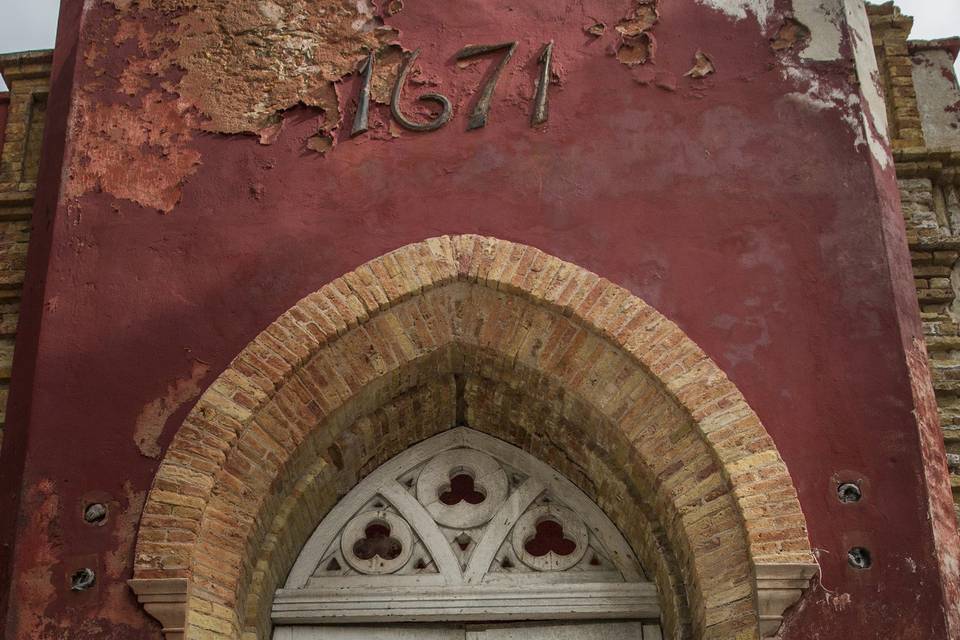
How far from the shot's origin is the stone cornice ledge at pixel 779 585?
542 centimetres

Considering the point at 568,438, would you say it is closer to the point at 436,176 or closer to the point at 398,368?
the point at 398,368

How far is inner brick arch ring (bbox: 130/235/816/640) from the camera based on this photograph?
220 inches

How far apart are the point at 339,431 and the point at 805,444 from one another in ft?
7.09

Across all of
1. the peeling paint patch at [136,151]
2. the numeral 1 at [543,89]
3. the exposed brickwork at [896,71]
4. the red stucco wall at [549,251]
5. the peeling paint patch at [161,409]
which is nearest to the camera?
the red stucco wall at [549,251]

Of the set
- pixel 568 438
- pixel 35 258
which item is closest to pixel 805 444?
pixel 568 438

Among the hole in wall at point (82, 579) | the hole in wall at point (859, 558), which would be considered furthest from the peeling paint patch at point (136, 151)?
the hole in wall at point (859, 558)

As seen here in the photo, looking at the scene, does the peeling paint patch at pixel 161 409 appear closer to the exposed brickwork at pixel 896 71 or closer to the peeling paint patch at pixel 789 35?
the peeling paint patch at pixel 789 35

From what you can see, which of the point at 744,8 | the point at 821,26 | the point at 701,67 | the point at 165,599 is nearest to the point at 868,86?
the point at 821,26

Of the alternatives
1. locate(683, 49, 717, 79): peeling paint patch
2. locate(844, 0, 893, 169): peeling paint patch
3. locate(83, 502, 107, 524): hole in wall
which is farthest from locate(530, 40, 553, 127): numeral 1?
locate(83, 502, 107, 524): hole in wall

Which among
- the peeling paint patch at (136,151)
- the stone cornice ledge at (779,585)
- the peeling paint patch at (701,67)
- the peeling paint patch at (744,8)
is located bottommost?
the stone cornice ledge at (779,585)

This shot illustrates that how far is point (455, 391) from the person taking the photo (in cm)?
662

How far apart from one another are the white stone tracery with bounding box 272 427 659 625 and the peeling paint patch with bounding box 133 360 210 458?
104 centimetres

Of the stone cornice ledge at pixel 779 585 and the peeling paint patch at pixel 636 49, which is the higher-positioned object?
the peeling paint patch at pixel 636 49

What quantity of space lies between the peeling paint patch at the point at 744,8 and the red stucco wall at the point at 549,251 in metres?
0.06
